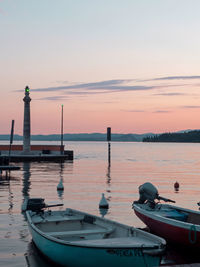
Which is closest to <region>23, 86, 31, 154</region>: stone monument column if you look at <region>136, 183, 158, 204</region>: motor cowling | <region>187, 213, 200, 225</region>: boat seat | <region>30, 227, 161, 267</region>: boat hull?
<region>136, 183, 158, 204</region>: motor cowling

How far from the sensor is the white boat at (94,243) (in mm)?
11781

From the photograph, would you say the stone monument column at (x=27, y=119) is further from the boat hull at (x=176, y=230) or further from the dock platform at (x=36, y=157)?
the boat hull at (x=176, y=230)

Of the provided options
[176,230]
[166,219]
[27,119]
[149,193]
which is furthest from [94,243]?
[27,119]

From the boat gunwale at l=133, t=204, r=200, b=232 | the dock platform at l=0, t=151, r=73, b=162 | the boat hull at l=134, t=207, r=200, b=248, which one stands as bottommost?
the boat hull at l=134, t=207, r=200, b=248

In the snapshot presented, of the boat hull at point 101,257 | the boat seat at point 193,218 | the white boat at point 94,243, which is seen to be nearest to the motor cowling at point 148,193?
the boat seat at point 193,218

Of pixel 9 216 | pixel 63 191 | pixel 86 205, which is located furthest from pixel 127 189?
pixel 9 216

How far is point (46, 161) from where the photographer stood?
72.6 m

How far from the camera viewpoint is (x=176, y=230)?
1653cm

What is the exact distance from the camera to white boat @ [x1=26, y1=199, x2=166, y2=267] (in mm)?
11781

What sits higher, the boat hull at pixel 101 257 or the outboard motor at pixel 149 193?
the outboard motor at pixel 149 193

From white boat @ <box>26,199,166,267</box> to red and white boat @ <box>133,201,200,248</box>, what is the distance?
2.91 meters

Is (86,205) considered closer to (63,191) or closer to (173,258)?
(63,191)

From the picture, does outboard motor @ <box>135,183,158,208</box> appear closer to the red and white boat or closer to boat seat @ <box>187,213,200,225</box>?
the red and white boat

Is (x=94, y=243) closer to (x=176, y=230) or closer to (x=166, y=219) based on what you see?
(x=176, y=230)
